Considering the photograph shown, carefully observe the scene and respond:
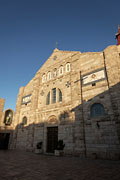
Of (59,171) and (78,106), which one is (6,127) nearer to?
(78,106)

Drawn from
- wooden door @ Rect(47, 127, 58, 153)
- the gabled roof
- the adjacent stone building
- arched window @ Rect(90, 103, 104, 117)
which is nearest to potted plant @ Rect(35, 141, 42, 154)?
wooden door @ Rect(47, 127, 58, 153)

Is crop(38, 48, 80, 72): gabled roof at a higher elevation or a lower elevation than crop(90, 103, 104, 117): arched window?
higher

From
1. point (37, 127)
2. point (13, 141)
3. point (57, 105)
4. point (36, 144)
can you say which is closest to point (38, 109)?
point (37, 127)

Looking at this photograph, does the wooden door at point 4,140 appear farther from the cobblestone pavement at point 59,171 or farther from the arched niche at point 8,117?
the cobblestone pavement at point 59,171

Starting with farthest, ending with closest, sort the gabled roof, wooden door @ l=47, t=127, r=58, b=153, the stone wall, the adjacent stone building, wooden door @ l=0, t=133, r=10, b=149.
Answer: wooden door @ l=0, t=133, r=10, b=149 → the adjacent stone building → the gabled roof → wooden door @ l=47, t=127, r=58, b=153 → the stone wall

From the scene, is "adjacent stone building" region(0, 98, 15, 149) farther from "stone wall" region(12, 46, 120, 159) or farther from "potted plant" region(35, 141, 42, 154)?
"potted plant" region(35, 141, 42, 154)

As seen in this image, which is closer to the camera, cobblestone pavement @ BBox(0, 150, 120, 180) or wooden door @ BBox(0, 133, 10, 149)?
cobblestone pavement @ BBox(0, 150, 120, 180)

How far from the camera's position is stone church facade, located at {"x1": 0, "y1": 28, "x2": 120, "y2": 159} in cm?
1077

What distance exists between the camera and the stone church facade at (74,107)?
35.3 feet

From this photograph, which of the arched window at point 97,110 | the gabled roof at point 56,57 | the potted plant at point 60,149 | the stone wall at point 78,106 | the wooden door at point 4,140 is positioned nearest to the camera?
the stone wall at point 78,106

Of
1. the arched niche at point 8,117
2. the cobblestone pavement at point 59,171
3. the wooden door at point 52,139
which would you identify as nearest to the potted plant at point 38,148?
the wooden door at point 52,139

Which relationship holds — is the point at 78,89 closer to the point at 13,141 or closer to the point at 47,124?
the point at 47,124

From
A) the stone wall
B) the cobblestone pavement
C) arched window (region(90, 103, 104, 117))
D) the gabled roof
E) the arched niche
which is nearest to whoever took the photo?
the cobblestone pavement

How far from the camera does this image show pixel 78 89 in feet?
45.8
